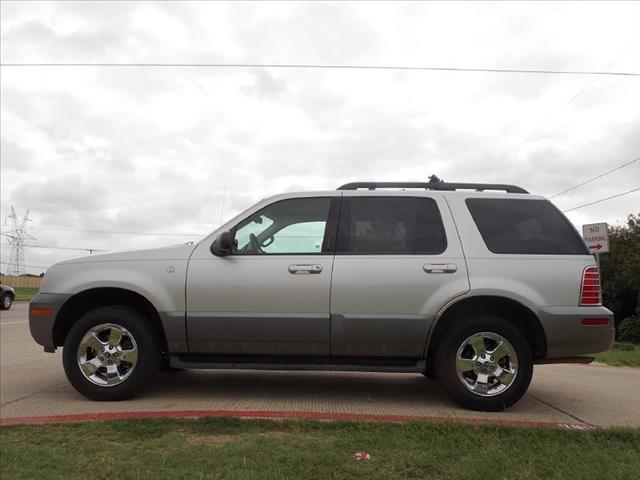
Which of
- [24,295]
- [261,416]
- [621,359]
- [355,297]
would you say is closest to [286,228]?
[355,297]

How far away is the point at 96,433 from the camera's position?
3908mm

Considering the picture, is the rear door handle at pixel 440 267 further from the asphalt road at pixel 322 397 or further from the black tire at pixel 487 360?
the asphalt road at pixel 322 397

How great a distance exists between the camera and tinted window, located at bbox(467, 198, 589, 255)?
4.83m

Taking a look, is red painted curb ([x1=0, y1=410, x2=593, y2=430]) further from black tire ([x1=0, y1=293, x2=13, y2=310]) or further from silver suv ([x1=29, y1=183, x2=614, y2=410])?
black tire ([x1=0, y1=293, x2=13, y2=310])

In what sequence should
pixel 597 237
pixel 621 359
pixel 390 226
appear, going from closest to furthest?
pixel 390 226 → pixel 621 359 → pixel 597 237

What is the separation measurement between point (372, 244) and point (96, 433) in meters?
2.57

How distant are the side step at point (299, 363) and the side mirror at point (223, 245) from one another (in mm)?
900

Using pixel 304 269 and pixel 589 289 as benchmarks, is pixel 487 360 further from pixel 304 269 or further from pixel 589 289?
pixel 304 269

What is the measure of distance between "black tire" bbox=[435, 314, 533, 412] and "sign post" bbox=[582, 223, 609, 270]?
285 inches

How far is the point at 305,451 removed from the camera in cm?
348

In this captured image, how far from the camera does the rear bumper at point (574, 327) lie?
4.64m

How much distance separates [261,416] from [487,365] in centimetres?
187

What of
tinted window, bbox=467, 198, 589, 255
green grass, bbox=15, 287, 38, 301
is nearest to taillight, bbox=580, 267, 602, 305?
tinted window, bbox=467, 198, 589, 255

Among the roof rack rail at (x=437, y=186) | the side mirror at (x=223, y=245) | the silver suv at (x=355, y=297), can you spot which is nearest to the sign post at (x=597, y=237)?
the roof rack rail at (x=437, y=186)
